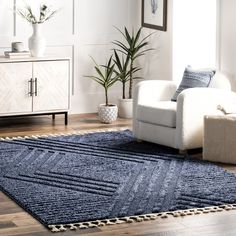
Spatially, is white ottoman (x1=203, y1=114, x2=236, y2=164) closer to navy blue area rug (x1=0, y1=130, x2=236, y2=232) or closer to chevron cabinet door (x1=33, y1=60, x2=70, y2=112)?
navy blue area rug (x1=0, y1=130, x2=236, y2=232)

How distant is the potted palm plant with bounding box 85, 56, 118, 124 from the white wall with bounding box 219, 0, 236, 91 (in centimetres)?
130

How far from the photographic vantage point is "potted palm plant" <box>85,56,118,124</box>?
27.1 ft

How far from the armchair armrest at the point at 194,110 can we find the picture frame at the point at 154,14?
63.1 inches

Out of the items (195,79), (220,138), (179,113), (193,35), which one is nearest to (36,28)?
(193,35)

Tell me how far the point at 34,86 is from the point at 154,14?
5.02 ft

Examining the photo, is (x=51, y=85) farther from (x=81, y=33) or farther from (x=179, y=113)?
(x=179, y=113)

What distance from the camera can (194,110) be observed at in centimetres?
680

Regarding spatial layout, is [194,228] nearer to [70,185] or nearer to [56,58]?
[70,185]

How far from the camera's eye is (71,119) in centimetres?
848

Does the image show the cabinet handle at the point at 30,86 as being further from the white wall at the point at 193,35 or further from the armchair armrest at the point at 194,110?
the armchair armrest at the point at 194,110

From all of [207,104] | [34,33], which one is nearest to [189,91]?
[207,104]

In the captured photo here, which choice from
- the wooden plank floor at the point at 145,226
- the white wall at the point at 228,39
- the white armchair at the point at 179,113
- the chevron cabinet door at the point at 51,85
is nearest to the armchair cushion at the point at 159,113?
the white armchair at the point at 179,113

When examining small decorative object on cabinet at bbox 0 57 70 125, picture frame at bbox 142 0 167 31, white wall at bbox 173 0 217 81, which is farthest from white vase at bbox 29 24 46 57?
white wall at bbox 173 0 217 81

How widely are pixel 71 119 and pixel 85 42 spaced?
0.84m
